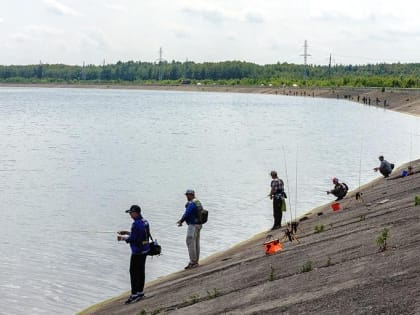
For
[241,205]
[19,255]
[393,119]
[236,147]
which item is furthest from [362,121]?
[19,255]

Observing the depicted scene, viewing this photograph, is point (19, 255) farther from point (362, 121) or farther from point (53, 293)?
point (362, 121)

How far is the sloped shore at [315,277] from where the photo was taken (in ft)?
42.6

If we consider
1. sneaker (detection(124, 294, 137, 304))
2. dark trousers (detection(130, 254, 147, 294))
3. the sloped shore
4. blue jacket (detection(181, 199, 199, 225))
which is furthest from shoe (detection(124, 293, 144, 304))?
blue jacket (detection(181, 199, 199, 225))

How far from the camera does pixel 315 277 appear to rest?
15297mm

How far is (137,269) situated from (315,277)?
3.73 meters

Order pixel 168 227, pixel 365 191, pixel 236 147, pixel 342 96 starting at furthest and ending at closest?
1. pixel 342 96
2. pixel 236 147
3. pixel 365 191
4. pixel 168 227

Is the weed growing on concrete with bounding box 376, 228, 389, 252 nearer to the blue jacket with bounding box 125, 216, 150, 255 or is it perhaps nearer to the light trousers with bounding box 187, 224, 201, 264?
the blue jacket with bounding box 125, 216, 150, 255

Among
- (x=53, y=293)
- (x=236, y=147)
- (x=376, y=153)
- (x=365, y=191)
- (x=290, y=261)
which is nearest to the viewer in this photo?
(x=290, y=261)

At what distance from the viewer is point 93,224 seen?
3019 centimetres

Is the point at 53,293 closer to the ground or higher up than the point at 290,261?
closer to the ground

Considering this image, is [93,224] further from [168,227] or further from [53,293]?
[53,293]

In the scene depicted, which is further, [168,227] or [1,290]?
[168,227]

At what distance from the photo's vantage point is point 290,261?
1783 centimetres

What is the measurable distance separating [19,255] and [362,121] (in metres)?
79.6
